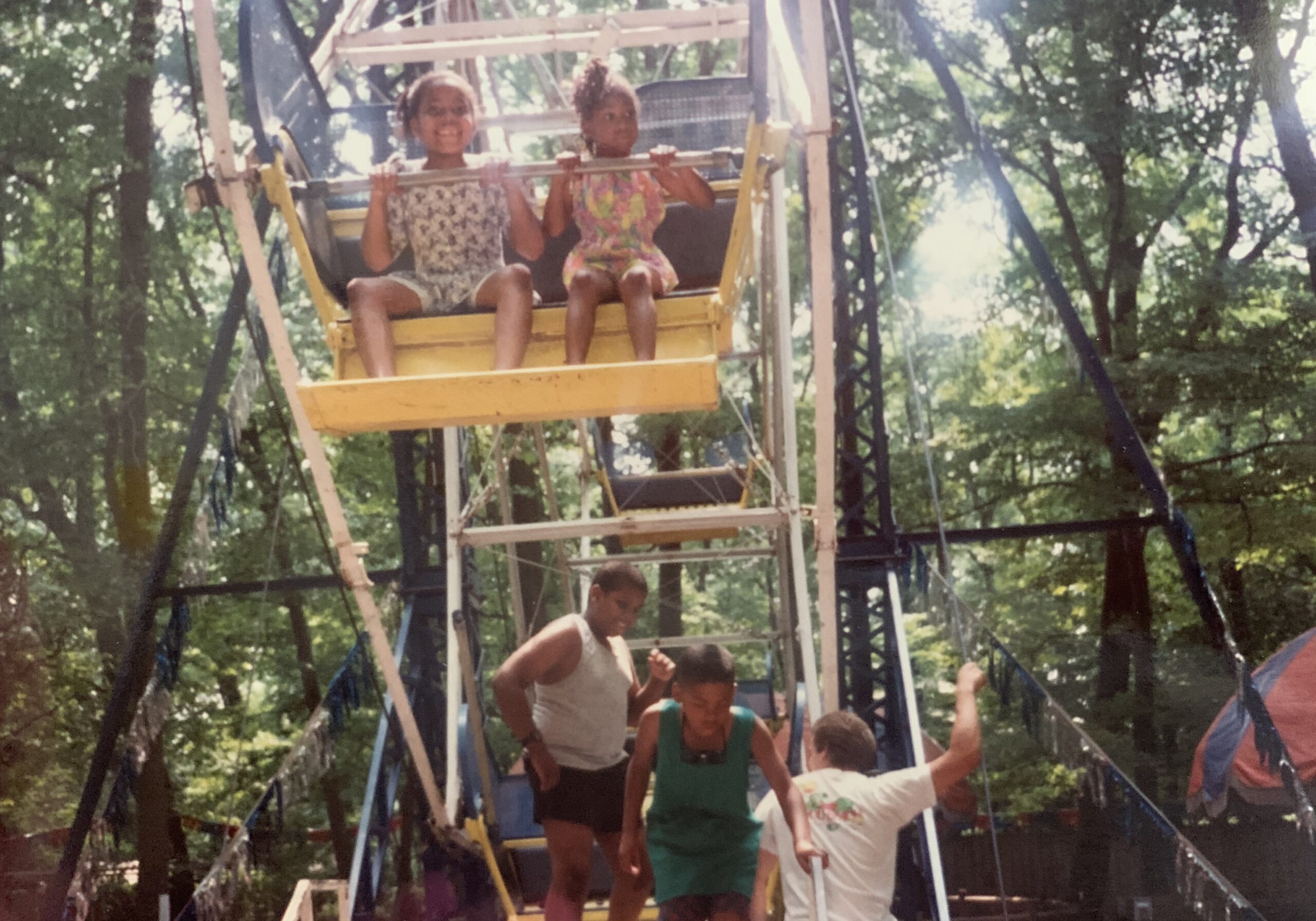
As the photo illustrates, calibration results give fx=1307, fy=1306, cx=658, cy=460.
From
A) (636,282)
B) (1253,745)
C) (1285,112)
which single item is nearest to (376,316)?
(636,282)

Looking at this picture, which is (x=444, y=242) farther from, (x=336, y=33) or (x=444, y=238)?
(x=336, y=33)

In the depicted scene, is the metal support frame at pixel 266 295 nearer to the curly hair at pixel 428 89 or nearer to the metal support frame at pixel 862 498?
the curly hair at pixel 428 89

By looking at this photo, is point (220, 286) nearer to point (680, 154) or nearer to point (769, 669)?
point (769, 669)

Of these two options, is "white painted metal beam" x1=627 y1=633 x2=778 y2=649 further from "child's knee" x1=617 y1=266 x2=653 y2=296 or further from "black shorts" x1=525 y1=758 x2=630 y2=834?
"child's knee" x1=617 y1=266 x2=653 y2=296

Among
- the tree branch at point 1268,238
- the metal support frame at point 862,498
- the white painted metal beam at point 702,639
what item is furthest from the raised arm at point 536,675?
the tree branch at point 1268,238

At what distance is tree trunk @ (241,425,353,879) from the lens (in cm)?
1625

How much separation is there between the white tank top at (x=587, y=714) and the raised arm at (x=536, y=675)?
0.07 meters

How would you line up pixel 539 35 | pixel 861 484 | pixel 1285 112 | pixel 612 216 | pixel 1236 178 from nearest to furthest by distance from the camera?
pixel 612 216
pixel 539 35
pixel 861 484
pixel 1285 112
pixel 1236 178

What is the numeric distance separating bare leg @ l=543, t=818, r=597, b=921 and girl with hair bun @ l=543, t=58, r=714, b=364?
1589 mm

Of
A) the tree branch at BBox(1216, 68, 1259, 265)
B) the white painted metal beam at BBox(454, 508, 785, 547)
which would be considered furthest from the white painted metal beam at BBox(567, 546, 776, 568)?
the tree branch at BBox(1216, 68, 1259, 265)

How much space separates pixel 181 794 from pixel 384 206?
15.7 meters

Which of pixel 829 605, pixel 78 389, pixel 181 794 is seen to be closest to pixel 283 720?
pixel 181 794

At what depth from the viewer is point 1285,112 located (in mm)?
13984

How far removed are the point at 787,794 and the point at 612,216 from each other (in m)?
2.07
